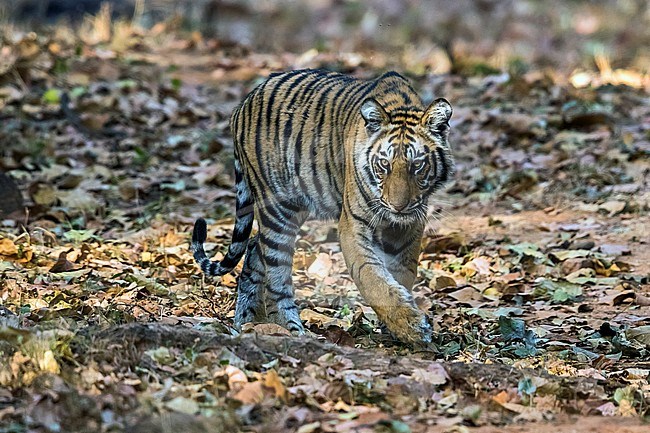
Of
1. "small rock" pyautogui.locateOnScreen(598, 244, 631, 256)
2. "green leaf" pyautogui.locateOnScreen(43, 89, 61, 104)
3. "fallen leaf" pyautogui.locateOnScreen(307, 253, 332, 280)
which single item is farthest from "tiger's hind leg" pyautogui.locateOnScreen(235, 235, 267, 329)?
"green leaf" pyautogui.locateOnScreen(43, 89, 61, 104)

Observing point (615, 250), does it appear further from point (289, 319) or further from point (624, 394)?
point (624, 394)

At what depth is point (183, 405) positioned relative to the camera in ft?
11.5

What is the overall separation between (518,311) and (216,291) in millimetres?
1688

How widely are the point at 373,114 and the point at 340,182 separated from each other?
0.50 m

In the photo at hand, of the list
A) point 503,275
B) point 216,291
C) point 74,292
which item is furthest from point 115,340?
point 503,275

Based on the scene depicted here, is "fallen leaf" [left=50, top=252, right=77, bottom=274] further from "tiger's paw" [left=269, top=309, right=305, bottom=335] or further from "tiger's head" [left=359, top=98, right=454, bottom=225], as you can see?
"tiger's head" [left=359, top=98, right=454, bottom=225]

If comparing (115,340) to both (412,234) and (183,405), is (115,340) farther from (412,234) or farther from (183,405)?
(412,234)

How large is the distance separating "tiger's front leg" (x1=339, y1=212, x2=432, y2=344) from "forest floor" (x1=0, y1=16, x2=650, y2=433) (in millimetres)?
115

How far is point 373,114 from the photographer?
5.11 m

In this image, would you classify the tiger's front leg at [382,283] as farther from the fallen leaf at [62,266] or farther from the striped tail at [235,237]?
the fallen leaf at [62,266]

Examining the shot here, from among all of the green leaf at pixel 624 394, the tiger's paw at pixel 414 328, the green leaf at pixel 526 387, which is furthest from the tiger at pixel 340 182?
the green leaf at pixel 624 394

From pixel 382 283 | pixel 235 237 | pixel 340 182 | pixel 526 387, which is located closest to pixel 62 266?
pixel 235 237

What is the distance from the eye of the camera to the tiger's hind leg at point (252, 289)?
5.63 metres

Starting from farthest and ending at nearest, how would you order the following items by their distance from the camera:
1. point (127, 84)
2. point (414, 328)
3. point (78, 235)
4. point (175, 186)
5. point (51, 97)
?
1. point (127, 84)
2. point (51, 97)
3. point (175, 186)
4. point (78, 235)
5. point (414, 328)
